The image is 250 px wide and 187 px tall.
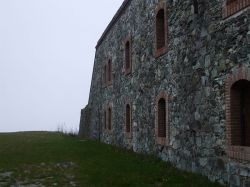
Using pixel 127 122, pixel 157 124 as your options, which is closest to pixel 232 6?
pixel 157 124

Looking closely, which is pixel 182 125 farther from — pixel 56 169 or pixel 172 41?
pixel 56 169

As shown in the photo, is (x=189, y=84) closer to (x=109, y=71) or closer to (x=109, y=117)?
(x=109, y=117)

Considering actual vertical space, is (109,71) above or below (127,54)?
below

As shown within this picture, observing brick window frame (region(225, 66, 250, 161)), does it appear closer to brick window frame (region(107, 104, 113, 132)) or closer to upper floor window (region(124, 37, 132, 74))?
upper floor window (region(124, 37, 132, 74))

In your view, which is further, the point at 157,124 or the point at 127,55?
the point at 127,55

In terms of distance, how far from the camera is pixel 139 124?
53.5ft

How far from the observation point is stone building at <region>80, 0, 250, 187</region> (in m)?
8.95

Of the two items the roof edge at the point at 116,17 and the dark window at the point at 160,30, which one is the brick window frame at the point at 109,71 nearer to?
the roof edge at the point at 116,17

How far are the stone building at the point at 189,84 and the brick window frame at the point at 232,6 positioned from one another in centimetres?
2

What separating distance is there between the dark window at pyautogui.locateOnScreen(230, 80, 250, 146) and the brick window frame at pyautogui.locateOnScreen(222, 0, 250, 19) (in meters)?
1.56

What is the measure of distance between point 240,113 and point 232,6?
2329mm

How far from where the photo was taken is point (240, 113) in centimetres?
901

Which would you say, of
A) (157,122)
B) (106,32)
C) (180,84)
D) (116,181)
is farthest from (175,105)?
(106,32)

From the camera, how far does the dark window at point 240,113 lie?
353 inches
